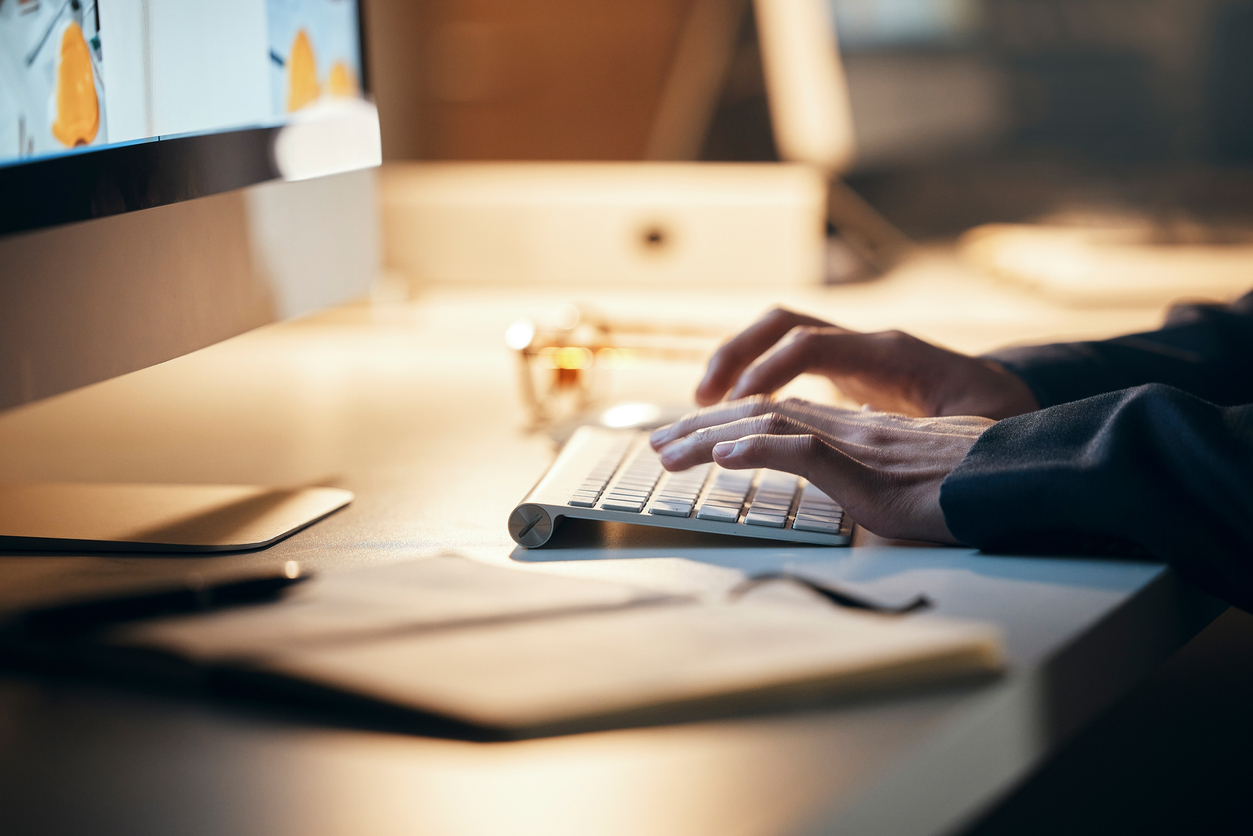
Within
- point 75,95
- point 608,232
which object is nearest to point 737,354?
point 75,95

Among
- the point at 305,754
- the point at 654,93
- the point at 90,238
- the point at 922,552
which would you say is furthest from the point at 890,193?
the point at 305,754

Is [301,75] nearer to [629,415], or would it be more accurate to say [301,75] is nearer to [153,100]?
[153,100]

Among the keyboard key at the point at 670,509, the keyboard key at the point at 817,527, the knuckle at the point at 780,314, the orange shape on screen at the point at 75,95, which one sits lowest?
the keyboard key at the point at 817,527

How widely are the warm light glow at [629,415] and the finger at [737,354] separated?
5cm

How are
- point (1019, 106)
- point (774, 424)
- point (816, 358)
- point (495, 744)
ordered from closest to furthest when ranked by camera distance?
point (495, 744) < point (774, 424) < point (816, 358) < point (1019, 106)

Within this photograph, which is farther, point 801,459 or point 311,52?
point 311,52

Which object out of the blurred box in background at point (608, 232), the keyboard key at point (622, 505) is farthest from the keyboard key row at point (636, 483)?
the blurred box in background at point (608, 232)

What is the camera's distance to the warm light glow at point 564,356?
2.83ft

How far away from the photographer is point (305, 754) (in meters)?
0.29

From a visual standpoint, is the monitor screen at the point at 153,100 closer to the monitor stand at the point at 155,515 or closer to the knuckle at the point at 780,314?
the monitor stand at the point at 155,515

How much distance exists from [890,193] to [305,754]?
5.29 ft

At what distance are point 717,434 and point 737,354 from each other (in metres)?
0.18

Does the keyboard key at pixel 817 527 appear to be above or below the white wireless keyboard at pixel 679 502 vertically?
below

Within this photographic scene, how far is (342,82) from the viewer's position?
755 millimetres
